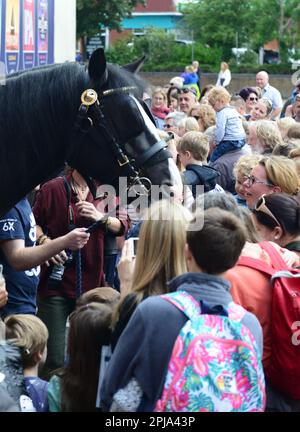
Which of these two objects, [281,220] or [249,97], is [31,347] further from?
[249,97]

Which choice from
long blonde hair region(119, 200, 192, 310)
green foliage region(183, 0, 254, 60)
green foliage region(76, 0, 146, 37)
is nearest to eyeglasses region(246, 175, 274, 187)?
long blonde hair region(119, 200, 192, 310)

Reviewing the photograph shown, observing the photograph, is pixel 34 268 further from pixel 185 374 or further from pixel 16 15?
pixel 16 15

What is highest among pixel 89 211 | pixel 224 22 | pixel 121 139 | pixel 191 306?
pixel 121 139

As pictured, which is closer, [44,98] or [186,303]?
[186,303]

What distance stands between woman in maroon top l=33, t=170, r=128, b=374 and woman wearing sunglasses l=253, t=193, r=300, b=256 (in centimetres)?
158

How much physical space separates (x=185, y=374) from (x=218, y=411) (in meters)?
0.18

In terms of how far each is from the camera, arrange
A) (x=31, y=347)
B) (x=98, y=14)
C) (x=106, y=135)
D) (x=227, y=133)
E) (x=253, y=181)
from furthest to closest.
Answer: (x=98, y=14) < (x=227, y=133) < (x=253, y=181) < (x=106, y=135) < (x=31, y=347)

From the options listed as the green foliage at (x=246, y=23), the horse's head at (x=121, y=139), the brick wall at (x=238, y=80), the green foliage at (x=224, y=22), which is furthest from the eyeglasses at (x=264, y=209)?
the green foliage at (x=224, y=22)

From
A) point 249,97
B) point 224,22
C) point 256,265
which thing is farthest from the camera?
point 224,22

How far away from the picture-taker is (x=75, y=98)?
15.1 ft

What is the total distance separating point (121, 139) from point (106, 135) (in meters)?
0.09

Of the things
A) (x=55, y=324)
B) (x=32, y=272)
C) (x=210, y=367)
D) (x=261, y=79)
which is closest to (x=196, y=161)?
(x=55, y=324)

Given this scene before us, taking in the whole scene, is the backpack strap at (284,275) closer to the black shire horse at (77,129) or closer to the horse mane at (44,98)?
the black shire horse at (77,129)

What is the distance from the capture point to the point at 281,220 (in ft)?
14.5
